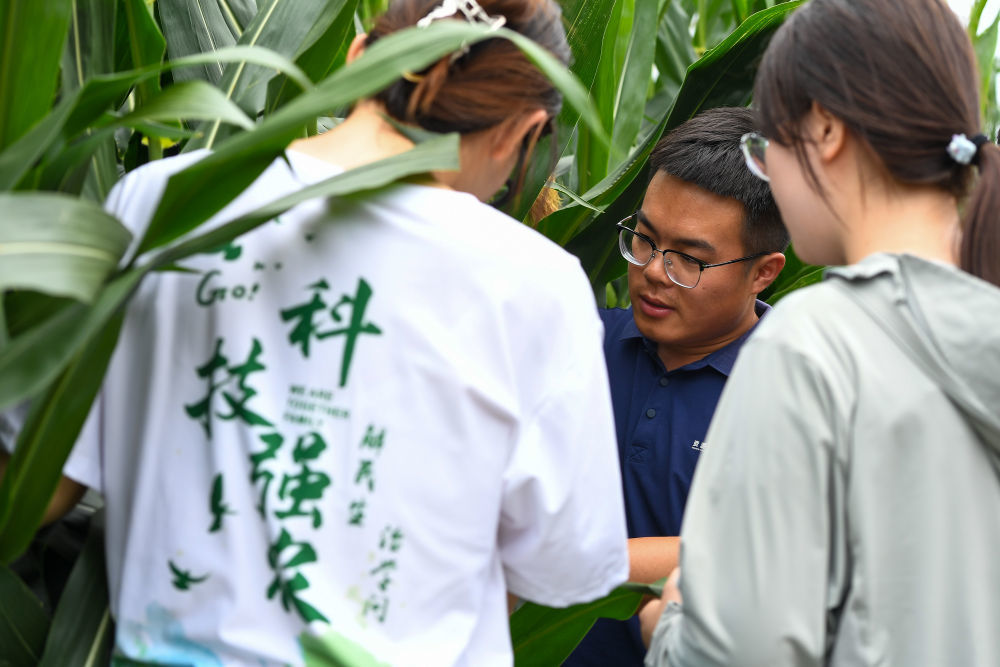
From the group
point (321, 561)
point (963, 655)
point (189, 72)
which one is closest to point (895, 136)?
point (963, 655)

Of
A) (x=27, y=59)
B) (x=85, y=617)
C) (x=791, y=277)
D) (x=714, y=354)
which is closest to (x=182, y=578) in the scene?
(x=85, y=617)

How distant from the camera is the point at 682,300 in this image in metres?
1.33

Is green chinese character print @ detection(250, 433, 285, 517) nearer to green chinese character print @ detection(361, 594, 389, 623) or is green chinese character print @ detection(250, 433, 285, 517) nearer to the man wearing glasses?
green chinese character print @ detection(361, 594, 389, 623)

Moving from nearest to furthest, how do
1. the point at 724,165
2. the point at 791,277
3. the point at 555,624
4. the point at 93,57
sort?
1. the point at 93,57
2. the point at 555,624
3. the point at 724,165
4. the point at 791,277

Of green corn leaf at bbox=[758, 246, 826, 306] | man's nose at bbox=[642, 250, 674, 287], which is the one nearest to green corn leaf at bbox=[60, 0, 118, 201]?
man's nose at bbox=[642, 250, 674, 287]

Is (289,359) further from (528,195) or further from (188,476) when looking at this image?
(528,195)

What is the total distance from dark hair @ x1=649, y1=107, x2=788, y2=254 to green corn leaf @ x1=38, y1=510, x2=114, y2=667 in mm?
844

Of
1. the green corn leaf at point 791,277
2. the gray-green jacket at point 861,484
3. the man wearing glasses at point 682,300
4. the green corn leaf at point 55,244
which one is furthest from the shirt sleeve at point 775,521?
the green corn leaf at point 791,277

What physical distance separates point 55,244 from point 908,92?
0.59 meters

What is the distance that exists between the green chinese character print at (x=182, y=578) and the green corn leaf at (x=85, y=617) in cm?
13

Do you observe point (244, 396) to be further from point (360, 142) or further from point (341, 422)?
point (360, 142)

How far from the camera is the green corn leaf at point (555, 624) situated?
3.47ft

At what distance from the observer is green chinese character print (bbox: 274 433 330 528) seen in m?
0.70

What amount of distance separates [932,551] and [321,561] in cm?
42
